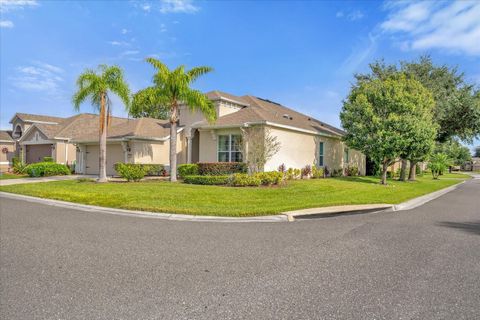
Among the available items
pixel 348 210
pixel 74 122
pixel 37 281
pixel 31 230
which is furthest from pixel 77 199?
pixel 74 122

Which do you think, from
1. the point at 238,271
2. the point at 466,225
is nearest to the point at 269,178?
the point at 466,225

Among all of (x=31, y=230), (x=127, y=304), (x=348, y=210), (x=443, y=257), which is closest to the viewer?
(x=127, y=304)

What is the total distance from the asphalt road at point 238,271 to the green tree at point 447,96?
70.7 ft

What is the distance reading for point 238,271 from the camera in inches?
195

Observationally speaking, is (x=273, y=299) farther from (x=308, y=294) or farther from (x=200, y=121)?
(x=200, y=121)

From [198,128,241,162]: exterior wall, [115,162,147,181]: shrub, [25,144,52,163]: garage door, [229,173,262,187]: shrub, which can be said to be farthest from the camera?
[25,144,52,163]: garage door

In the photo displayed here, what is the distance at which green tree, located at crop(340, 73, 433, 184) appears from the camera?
2014 cm

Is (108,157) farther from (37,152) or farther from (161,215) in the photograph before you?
(161,215)

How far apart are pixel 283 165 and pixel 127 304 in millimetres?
16201

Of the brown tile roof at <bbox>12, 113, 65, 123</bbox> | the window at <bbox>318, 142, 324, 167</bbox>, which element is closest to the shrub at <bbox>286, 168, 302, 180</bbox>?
the window at <bbox>318, 142, 324, 167</bbox>

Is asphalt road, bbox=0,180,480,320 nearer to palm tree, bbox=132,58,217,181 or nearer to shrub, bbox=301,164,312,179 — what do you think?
palm tree, bbox=132,58,217,181

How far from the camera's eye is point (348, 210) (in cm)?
1060

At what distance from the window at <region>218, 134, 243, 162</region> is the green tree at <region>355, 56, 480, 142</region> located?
16.5 meters

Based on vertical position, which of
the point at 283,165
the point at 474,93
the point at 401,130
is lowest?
the point at 283,165
